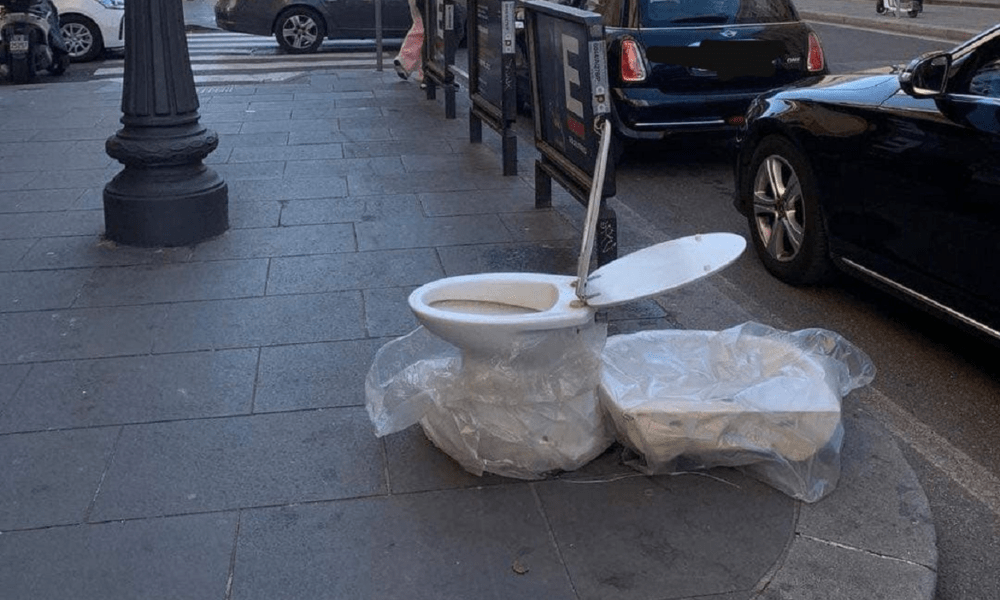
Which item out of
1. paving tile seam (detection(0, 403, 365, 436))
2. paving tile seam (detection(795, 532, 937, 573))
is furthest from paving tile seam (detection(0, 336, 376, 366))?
paving tile seam (detection(795, 532, 937, 573))

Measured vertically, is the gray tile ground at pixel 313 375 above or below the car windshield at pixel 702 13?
below

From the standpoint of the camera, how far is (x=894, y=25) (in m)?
23.6

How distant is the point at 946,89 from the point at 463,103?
26.3 feet

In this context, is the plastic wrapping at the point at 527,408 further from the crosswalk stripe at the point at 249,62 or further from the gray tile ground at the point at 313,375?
the crosswalk stripe at the point at 249,62

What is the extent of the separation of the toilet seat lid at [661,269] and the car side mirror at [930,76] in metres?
1.67

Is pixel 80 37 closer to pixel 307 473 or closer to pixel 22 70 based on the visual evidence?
pixel 22 70

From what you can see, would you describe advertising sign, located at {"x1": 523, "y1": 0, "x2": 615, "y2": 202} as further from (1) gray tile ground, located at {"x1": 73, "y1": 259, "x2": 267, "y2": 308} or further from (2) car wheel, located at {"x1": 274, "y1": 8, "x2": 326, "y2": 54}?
(2) car wheel, located at {"x1": 274, "y1": 8, "x2": 326, "y2": 54}

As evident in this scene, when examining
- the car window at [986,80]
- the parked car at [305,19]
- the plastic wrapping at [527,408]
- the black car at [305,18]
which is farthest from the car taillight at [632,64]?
the parked car at [305,19]

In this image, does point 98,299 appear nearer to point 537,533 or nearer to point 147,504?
Result: point 147,504

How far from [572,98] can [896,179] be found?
1.65 metres

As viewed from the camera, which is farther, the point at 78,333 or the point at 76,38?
the point at 76,38

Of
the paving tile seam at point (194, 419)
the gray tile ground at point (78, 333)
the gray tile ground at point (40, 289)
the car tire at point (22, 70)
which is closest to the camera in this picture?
the paving tile seam at point (194, 419)

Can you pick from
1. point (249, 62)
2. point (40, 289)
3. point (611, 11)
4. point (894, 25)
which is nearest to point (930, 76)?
point (40, 289)

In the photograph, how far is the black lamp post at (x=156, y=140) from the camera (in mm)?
6746
